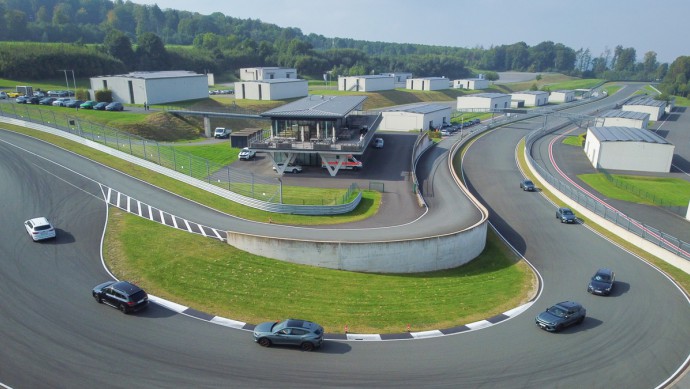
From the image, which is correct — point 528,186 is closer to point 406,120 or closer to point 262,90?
point 406,120

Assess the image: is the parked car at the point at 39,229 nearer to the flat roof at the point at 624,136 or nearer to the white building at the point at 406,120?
the white building at the point at 406,120

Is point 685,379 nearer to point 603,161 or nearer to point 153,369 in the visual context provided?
point 153,369

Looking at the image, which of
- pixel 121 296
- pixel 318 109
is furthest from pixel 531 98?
pixel 121 296

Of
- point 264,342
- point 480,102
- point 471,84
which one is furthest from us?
point 471,84

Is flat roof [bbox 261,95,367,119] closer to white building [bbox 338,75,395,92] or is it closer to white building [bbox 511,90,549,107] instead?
white building [bbox 338,75,395,92]

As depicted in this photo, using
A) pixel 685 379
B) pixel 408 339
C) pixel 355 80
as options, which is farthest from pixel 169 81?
pixel 685 379

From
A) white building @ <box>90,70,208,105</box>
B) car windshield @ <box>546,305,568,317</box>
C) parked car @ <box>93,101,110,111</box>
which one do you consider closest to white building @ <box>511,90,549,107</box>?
white building @ <box>90,70,208,105</box>

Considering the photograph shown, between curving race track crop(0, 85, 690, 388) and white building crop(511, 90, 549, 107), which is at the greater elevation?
white building crop(511, 90, 549, 107)
